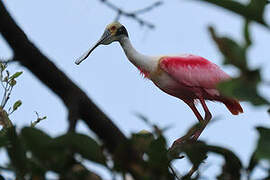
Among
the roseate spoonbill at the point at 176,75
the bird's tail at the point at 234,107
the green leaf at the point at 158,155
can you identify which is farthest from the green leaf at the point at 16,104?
the bird's tail at the point at 234,107

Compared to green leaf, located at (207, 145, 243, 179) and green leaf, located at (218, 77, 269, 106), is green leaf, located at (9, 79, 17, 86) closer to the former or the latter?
green leaf, located at (207, 145, 243, 179)

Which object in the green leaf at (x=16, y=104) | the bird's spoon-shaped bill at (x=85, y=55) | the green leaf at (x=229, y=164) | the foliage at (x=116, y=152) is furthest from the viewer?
the bird's spoon-shaped bill at (x=85, y=55)

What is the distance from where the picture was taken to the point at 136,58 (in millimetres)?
5395

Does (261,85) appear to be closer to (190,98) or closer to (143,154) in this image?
(143,154)

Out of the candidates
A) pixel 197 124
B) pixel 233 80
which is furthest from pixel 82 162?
pixel 233 80

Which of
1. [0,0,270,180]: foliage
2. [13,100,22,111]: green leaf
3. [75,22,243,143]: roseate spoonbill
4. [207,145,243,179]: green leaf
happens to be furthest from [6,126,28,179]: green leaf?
[75,22,243,143]: roseate spoonbill

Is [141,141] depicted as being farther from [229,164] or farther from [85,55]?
[85,55]

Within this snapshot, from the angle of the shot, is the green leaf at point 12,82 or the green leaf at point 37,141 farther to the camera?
the green leaf at point 12,82

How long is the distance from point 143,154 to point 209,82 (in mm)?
4080

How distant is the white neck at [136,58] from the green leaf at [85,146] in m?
3.85

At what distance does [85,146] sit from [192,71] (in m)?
4.22

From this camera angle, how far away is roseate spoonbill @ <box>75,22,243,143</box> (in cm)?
537

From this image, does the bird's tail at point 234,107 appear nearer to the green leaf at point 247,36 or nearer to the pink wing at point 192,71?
the pink wing at point 192,71

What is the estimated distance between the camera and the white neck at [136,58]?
17.7 ft
